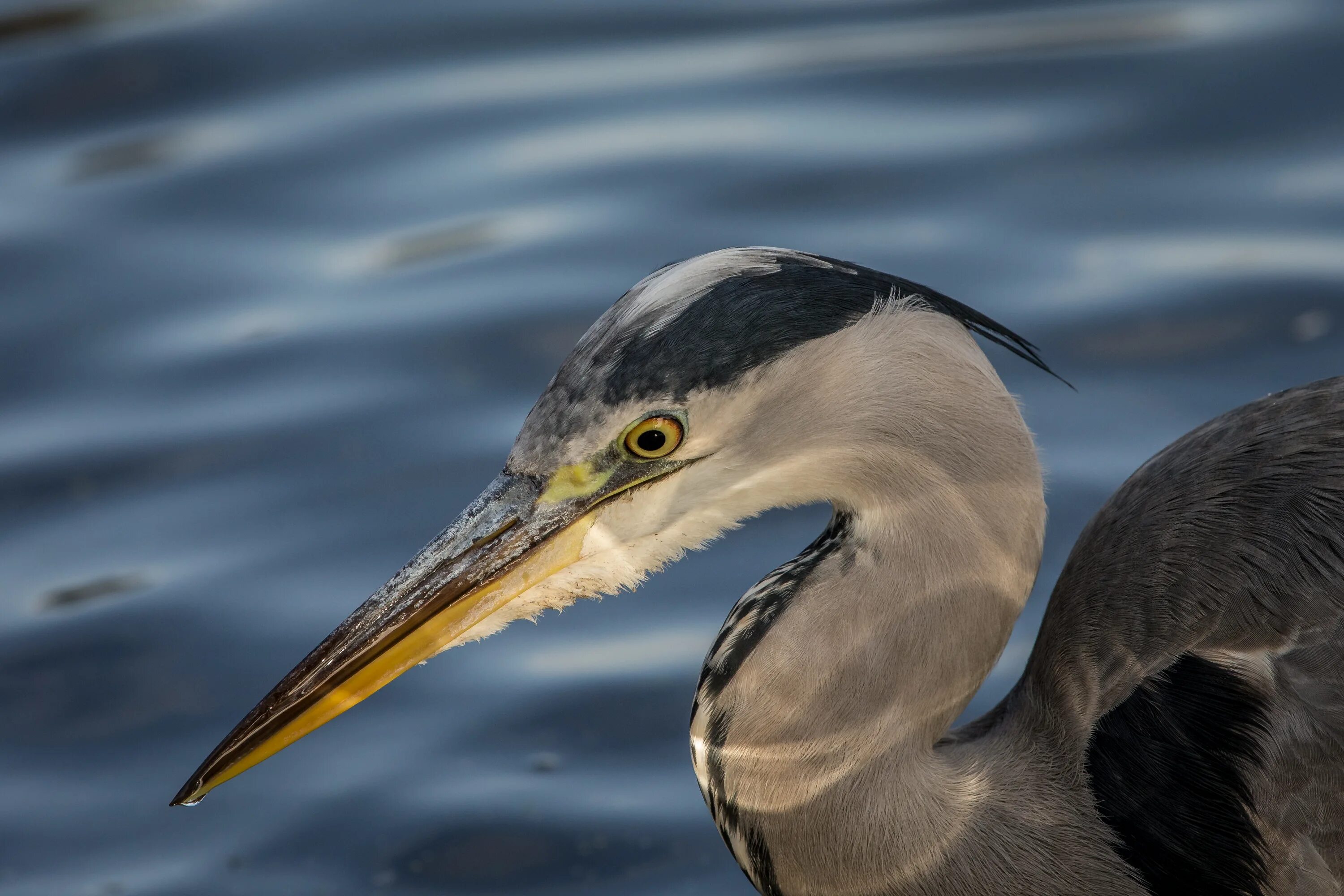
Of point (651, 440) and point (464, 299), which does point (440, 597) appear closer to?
point (651, 440)

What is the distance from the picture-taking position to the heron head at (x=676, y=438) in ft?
8.70

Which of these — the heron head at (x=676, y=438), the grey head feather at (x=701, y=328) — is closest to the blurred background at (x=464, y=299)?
the heron head at (x=676, y=438)

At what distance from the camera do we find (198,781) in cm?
296

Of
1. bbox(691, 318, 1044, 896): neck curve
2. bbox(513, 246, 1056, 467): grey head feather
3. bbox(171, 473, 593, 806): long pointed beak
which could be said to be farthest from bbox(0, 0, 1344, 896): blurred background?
bbox(513, 246, 1056, 467): grey head feather

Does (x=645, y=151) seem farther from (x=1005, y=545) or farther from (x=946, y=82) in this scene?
(x=1005, y=545)

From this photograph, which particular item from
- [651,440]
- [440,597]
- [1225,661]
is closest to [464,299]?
[440,597]

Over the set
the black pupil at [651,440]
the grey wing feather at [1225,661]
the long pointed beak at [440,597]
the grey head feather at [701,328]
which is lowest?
the grey wing feather at [1225,661]

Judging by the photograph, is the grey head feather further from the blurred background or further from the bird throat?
the blurred background

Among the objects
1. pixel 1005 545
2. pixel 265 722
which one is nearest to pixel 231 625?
pixel 265 722

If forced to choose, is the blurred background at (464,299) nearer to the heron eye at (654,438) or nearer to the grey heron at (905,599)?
the grey heron at (905,599)

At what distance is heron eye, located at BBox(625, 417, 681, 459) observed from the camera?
2.67 m

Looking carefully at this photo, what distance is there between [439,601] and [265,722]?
0.36 metres

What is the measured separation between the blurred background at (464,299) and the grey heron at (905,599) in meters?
0.74

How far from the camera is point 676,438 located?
270 cm
